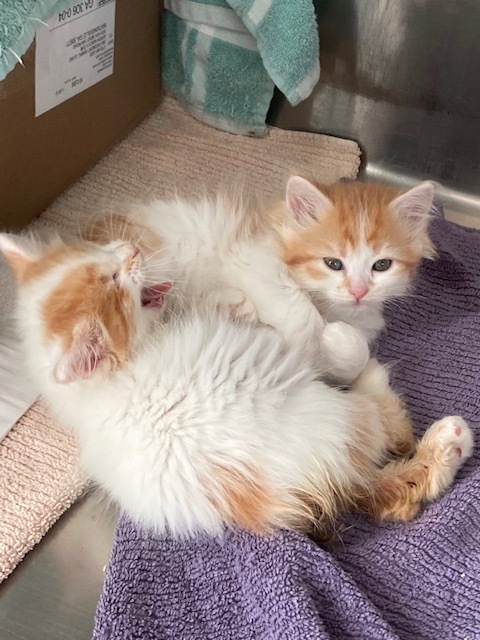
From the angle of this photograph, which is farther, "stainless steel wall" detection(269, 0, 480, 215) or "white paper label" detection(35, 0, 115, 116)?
"stainless steel wall" detection(269, 0, 480, 215)

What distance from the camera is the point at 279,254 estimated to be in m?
1.23

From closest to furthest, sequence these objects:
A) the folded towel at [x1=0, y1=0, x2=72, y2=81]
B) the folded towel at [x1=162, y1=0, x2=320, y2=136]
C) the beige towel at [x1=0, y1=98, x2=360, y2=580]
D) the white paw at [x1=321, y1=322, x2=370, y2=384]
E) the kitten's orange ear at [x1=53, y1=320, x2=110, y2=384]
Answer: the kitten's orange ear at [x1=53, y1=320, x2=110, y2=384], the folded towel at [x1=0, y1=0, x2=72, y2=81], the white paw at [x1=321, y1=322, x2=370, y2=384], the folded towel at [x1=162, y1=0, x2=320, y2=136], the beige towel at [x1=0, y1=98, x2=360, y2=580]

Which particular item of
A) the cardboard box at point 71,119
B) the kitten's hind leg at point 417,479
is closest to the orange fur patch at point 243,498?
the kitten's hind leg at point 417,479

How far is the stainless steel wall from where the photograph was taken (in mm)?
1549

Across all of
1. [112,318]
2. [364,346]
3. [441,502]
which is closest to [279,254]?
[364,346]

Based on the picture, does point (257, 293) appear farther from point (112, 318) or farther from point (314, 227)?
point (112, 318)

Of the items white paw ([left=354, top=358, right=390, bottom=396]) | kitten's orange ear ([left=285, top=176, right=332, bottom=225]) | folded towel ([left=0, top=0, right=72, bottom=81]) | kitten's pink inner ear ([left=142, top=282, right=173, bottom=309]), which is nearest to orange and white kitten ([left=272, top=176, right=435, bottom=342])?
kitten's orange ear ([left=285, top=176, right=332, bottom=225])

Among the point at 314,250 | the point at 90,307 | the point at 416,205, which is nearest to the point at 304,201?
the point at 314,250

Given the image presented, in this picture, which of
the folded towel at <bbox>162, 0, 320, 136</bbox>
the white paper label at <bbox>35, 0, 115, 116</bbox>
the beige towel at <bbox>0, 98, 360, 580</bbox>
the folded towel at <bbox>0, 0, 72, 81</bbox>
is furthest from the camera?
the beige towel at <bbox>0, 98, 360, 580</bbox>

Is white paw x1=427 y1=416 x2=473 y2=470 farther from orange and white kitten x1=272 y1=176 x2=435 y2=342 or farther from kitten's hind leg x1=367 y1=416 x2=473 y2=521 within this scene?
A: orange and white kitten x1=272 y1=176 x2=435 y2=342

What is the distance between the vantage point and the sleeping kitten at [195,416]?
92cm

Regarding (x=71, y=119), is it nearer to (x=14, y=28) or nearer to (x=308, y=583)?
(x=14, y=28)

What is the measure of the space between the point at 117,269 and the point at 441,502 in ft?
2.00

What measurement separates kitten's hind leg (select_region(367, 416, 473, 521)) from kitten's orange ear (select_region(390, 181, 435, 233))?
0.39 metres
